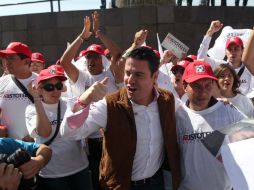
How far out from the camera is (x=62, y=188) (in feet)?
11.5

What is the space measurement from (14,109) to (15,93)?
17cm

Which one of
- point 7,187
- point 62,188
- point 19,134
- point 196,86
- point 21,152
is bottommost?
point 62,188

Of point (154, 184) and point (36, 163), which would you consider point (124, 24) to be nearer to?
point (154, 184)

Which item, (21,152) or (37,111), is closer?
(21,152)

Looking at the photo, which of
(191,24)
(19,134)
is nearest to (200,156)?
(19,134)

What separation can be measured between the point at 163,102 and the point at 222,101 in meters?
0.48

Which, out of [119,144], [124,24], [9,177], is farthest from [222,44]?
[9,177]

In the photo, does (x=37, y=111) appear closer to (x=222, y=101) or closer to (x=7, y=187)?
(x=7, y=187)

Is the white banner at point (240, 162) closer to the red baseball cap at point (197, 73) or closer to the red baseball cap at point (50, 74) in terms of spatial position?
the red baseball cap at point (197, 73)

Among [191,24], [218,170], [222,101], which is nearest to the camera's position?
[218,170]

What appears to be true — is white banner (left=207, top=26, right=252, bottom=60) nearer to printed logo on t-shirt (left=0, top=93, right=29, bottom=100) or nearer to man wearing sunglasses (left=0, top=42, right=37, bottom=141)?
man wearing sunglasses (left=0, top=42, right=37, bottom=141)

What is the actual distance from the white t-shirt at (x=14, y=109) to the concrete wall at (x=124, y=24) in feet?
17.3

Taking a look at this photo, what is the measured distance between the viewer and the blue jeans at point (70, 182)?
348 centimetres

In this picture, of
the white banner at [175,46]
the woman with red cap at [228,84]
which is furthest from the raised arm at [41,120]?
the white banner at [175,46]
